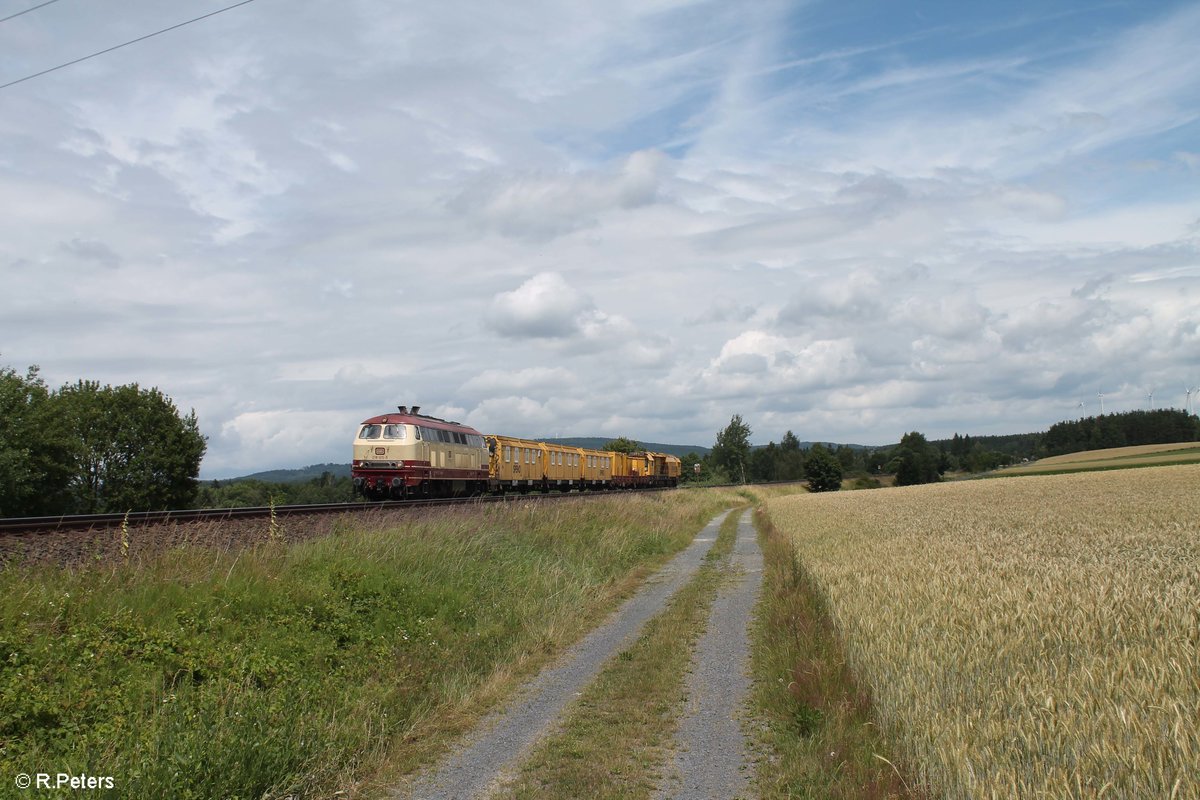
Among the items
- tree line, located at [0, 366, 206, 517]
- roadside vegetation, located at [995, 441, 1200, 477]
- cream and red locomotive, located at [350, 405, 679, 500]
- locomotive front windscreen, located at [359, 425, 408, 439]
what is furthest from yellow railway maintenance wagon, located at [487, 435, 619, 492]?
roadside vegetation, located at [995, 441, 1200, 477]

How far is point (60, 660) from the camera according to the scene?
298 inches

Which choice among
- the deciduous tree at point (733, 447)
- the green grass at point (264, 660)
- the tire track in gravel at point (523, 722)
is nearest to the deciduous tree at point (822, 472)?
the deciduous tree at point (733, 447)

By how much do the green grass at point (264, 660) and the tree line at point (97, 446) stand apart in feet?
151

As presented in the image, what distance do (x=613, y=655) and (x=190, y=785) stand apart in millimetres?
6710

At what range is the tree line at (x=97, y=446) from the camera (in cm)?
5191

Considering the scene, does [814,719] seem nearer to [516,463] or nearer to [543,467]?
[516,463]

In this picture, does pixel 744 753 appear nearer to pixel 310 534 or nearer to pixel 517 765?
pixel 517 765

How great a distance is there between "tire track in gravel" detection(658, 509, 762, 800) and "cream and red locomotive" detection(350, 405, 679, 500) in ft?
54.6

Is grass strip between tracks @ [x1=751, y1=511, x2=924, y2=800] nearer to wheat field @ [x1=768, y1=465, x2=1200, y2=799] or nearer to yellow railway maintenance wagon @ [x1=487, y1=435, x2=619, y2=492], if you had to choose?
wheat field @ [x1=768, y1=465, x2=1200, y2=799]

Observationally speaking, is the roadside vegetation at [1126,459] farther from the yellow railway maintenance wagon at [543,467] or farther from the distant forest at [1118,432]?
the yellow railway maintenance wagon at [543,467]

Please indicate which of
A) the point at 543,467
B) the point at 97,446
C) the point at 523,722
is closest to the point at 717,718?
the point at 523,722

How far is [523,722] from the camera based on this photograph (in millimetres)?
8828

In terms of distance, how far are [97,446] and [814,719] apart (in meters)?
59.4

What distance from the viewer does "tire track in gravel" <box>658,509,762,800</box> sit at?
7.00 metres
